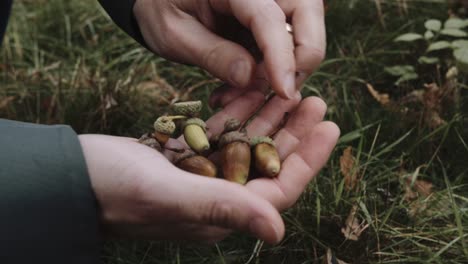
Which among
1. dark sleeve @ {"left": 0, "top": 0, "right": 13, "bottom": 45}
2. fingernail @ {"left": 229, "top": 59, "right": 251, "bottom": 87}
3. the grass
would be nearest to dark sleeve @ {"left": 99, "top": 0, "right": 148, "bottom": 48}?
the grass

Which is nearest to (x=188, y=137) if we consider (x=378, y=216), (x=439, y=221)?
(x=378, y=216)

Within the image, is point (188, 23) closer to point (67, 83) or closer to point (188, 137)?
point (188, 137)

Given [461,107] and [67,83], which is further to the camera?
[67,83]

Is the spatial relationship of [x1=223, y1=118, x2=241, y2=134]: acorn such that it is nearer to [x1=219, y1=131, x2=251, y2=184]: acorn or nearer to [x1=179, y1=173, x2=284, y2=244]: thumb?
[x1=219, y1=131, x2=251, y2=184]: acorn

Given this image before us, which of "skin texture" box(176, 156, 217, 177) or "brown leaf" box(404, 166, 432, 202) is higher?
"skin texture" box(176, 156, 217, 177)

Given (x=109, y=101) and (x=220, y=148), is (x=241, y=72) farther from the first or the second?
(x=109, y=101)

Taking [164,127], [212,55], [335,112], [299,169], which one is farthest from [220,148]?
[335,112]
